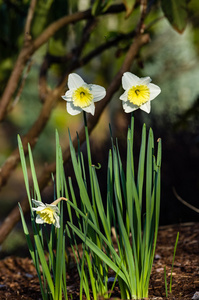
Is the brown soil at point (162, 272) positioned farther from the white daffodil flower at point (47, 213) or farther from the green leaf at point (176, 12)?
the green leaf at point (176, 12)

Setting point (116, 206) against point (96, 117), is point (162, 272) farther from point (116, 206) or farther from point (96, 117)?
point (96, 117)

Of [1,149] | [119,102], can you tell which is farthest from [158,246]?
[1,149]

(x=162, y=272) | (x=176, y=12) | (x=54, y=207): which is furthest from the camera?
(x=176, y=12)

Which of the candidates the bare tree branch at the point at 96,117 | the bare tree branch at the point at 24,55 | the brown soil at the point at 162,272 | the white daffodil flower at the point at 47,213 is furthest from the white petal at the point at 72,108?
the bare tree branch at the point at 24,55

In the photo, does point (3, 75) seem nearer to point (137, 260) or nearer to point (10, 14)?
point (10, 14)

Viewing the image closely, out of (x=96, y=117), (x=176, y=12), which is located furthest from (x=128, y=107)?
(x=176, y=12)

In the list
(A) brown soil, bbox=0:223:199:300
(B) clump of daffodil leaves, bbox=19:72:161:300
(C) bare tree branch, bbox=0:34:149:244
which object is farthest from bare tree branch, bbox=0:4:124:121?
(B) clump of daffodil leaves, bbox=19:72:161:300

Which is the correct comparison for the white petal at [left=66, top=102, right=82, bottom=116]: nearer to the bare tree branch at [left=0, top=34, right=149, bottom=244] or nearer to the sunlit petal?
the sunlit petal
